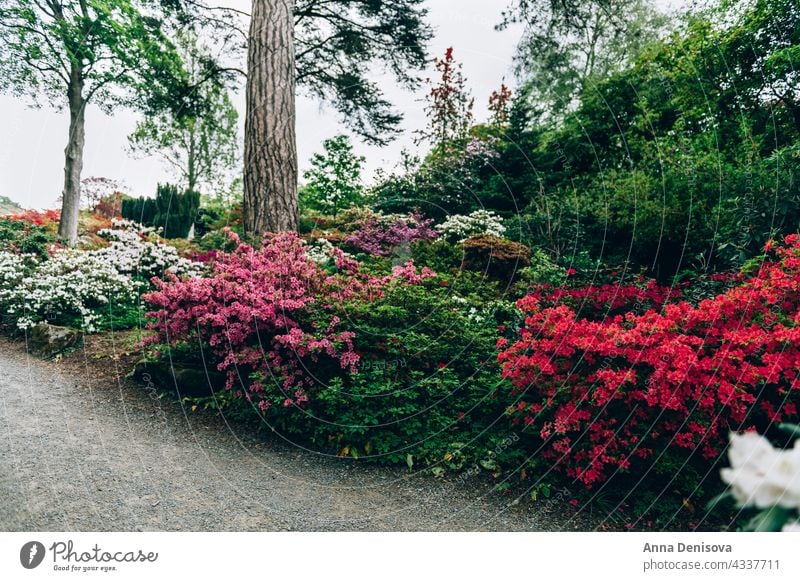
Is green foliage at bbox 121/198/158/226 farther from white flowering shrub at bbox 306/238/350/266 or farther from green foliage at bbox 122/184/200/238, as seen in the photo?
white flowering shrub at bbox 306/238/350/266

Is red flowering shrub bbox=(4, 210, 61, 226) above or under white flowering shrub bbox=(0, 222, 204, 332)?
above

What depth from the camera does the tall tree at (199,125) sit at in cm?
448

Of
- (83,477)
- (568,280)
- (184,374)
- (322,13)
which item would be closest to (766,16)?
(568,280)

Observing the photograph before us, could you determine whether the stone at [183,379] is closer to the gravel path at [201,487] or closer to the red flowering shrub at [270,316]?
the red flowering shrub at [270,316]

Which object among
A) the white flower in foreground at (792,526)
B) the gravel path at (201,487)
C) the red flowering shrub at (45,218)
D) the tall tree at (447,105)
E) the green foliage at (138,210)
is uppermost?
the tall tree at (447,105)

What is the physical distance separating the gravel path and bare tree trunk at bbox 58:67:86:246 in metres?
2.03

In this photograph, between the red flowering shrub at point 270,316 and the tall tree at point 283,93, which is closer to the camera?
the red flowering shrub at point 270,316

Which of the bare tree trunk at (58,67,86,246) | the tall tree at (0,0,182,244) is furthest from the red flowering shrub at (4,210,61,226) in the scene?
the tall tree at (0,0,182,244)

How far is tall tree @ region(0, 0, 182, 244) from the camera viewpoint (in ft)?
12.0

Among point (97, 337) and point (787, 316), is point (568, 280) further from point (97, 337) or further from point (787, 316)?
point (97, 337)

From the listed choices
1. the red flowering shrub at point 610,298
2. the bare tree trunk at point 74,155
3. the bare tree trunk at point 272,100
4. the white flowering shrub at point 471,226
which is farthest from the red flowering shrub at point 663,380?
the bare tree trunk at point 74,155

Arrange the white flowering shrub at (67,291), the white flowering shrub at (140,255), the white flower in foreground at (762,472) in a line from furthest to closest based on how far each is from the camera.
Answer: the white flowering shrub at (140,255)
the white flowering shrub at (67,291)
the white flower in foreground at (762,472)

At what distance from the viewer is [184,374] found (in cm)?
321

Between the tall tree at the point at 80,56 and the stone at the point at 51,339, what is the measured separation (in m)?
1.35
